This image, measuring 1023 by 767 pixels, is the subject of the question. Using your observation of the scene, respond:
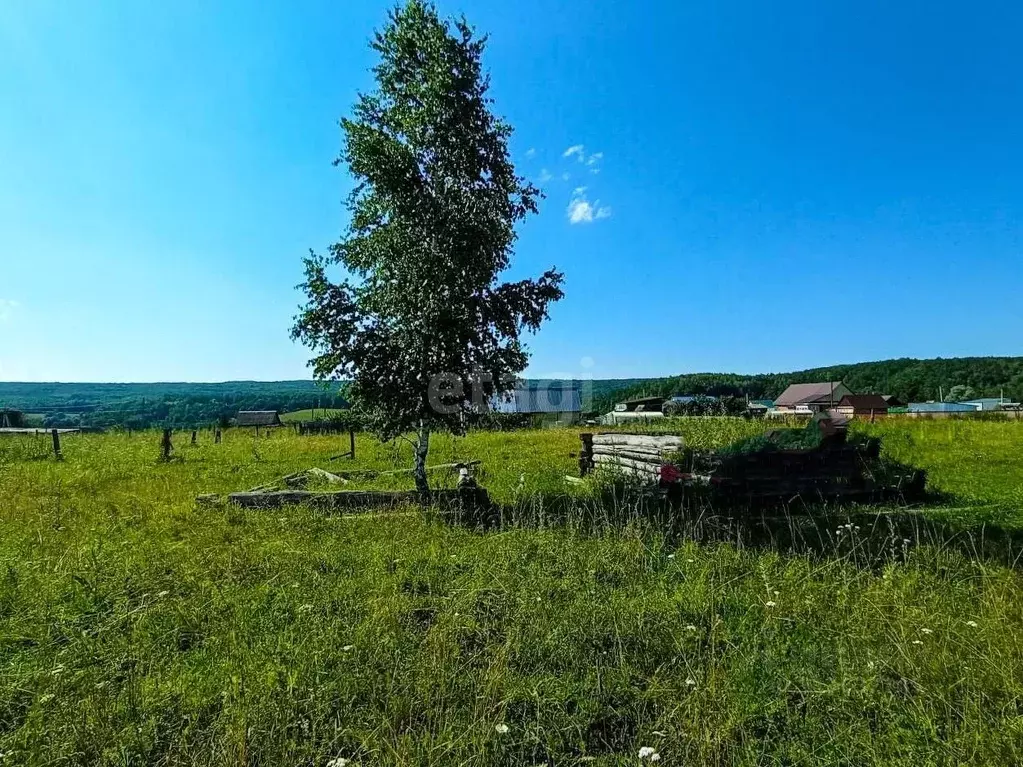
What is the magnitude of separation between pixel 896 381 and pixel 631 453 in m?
119

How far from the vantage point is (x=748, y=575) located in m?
5.43

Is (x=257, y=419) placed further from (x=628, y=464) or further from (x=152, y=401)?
(x=628, y=464)

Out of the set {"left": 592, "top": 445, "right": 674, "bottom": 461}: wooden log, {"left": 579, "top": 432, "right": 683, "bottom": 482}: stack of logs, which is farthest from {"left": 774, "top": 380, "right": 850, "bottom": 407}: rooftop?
{"left": 592, "top": 445, "right": 674, "bottom": 461}: wooden log

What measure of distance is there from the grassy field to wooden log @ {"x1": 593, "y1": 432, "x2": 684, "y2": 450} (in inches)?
294

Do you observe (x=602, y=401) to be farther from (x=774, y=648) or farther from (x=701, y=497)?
(x=774, y=648)

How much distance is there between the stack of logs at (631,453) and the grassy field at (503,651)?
539 cm

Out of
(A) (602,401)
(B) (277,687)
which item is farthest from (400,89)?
(A) (602,401)

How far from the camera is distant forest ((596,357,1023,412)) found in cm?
9862

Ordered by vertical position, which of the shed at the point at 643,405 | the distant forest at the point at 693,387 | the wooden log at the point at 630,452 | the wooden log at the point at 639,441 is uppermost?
the distant forest at the point at 693,387

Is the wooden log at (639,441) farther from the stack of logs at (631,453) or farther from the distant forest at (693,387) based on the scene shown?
the distant forest at (693,387)

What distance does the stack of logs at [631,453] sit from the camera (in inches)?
500

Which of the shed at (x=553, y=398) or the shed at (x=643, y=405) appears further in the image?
the shed at (x=643, y=405)

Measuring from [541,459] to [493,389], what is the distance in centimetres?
762

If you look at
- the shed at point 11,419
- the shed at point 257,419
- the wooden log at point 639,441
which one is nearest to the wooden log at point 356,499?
the wooden log at point 639,441
